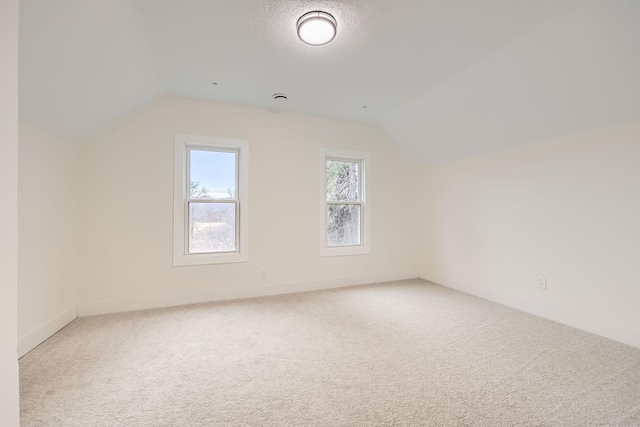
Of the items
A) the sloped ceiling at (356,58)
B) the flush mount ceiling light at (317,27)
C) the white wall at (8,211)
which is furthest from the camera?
the flush mount ceiling light at (317,27)

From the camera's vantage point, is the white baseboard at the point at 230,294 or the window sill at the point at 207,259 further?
the window sill at the point at 207,259

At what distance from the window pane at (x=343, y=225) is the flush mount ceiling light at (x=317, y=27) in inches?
94.2

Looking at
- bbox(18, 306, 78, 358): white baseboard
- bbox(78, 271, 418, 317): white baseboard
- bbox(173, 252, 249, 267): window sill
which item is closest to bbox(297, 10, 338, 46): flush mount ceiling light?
bbox(173, 252, 249, 267): window sill

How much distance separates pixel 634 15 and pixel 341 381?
291 centimetres

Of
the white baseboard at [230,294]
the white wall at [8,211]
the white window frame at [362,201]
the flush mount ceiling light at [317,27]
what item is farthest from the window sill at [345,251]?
the white wall at [8,211]

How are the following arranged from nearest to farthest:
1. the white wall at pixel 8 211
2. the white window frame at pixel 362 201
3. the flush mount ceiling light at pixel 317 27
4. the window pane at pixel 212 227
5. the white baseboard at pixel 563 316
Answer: the white wall at pixel 8 211
the flush mount ceiling light at pixel 317 27
the white baseboard at pixel 563 316
the window pane at pixel 212 227
the white window frame at pixel 362 201

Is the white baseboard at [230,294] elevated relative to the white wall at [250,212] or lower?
lower

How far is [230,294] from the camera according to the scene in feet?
11.4

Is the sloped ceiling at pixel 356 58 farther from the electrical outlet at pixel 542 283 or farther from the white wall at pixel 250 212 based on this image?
the electrical outlet at pixel 542 283

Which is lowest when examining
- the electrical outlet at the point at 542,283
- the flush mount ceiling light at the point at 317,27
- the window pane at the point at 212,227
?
the electrical outlet at the point at 542,283

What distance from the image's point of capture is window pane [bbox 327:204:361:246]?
4148mm

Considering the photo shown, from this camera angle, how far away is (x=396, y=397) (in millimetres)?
1638

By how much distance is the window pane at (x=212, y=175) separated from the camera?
3.44 m

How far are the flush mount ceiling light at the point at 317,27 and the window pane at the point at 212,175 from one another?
195 cm
